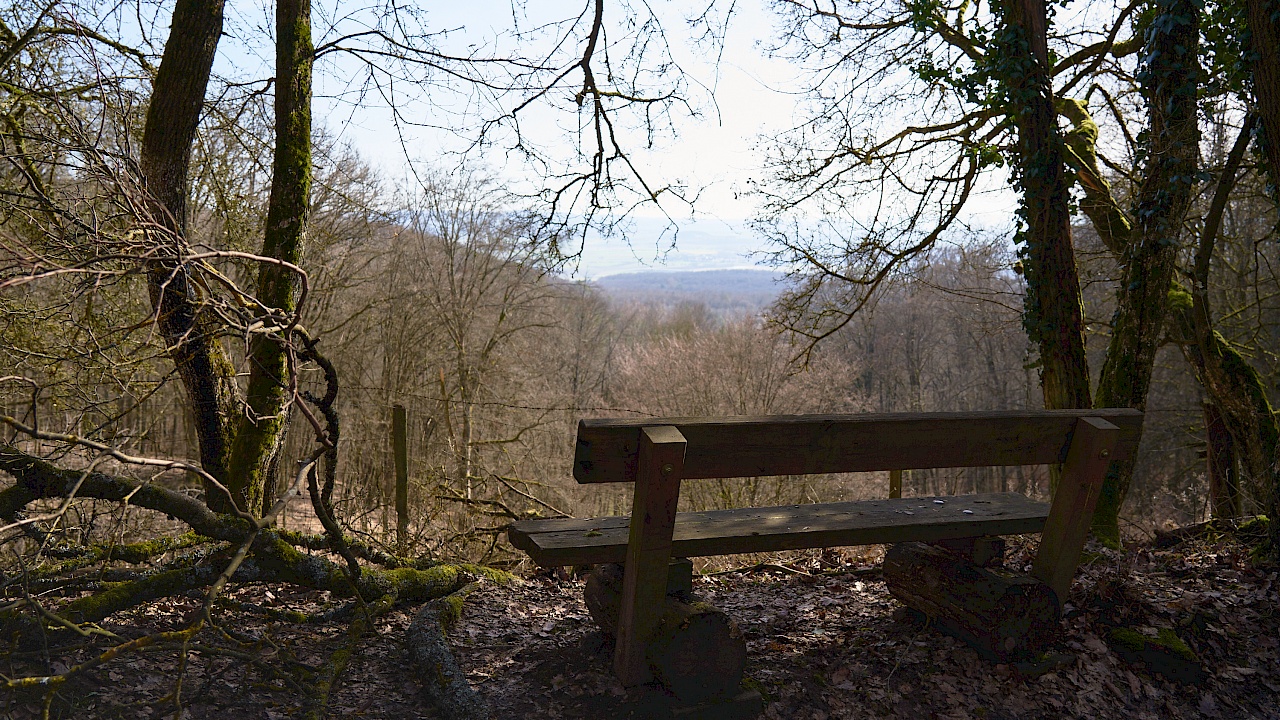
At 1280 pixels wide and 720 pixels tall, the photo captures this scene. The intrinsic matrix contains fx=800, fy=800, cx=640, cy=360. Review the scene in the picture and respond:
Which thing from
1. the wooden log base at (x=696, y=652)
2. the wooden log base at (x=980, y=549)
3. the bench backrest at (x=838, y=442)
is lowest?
the wooden log base at (x=696, y=652)

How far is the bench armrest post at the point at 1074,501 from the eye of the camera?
12.2 ft

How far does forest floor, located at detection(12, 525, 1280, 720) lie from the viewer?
3.50 meters

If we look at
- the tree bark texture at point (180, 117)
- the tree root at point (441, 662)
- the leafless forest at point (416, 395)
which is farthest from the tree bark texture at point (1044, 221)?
the tree bark texture at point (180, 117)

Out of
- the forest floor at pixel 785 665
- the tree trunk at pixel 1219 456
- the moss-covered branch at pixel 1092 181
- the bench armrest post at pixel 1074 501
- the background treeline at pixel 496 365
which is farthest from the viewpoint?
the background treeline at pixel 496 365

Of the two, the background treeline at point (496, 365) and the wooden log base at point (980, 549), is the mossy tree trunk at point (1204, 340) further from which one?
the wooden log base at point (980, 549)

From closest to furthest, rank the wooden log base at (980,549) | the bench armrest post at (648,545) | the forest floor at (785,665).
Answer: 1. the bench armrest post at (648,545)
2. the forest floor at (785,665)
3. the wooden log base at (980,549)

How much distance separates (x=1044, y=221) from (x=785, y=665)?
169 inches

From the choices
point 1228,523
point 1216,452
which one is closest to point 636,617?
point 1228,523

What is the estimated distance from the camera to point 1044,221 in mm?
6324

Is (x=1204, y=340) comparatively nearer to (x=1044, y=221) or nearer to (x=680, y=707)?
(x=1044, y=221)

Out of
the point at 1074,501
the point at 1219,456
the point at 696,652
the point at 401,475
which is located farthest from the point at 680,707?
the point at 1219,456

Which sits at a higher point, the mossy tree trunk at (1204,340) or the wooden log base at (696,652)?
the mossy tree trunk at (1204,340)

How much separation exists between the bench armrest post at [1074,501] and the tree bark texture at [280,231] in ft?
15.7

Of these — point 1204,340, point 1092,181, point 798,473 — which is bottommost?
point 798,473
